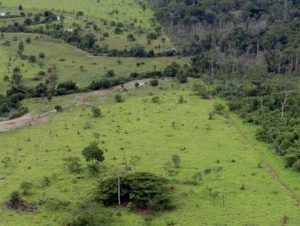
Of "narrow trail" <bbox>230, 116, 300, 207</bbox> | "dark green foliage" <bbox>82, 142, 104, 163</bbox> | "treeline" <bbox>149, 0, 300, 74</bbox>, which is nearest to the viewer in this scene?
"narrow trail" <bbox>230, 116, 300, 207</bbox>

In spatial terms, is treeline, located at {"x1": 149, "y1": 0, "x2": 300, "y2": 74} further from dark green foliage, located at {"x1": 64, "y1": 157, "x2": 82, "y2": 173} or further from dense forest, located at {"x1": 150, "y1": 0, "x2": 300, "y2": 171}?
dark green foliage, located at {"x1": 64, "y1": 157, "x2": 82, "y2": 173}

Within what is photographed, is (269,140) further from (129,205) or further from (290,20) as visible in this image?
(290,20)

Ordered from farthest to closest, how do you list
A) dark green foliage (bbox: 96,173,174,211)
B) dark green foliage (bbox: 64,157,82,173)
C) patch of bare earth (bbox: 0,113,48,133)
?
patch of bare earth (bbox: 0,113,48,133) < dark green foliage (bbox: 64,157,82,173) < dark green foliage (bbox: 96,173,174,211)

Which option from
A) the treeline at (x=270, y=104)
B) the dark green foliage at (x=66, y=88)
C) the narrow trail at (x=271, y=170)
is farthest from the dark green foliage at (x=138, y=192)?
the dark green foliage at (x=66, y=88)

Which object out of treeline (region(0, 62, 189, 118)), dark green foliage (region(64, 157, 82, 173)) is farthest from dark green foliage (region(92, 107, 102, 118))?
dark green foliage (region(64, 157, 82, 173))

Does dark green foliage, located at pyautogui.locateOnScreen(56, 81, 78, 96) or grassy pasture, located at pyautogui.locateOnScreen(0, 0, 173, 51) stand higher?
grassy pasture, located at pyautogui.locateOnScreen(0, 0, 173, 51)

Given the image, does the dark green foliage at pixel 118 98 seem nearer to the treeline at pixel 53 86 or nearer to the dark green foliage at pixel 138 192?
the treeline at pixel 53 86

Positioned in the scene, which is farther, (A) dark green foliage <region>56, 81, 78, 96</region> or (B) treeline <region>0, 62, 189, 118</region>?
(A) dark green foliage <region>56, 81, 78, 96</region>

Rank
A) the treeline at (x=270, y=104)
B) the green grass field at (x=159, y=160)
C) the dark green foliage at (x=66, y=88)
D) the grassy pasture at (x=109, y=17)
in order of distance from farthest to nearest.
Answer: the grassy pasture at (x=109, y=17)
the dark green foliage at (x=66, y=88)
the treeline at (x=270, y=104)
the green grass field at (x=159, y=160)
